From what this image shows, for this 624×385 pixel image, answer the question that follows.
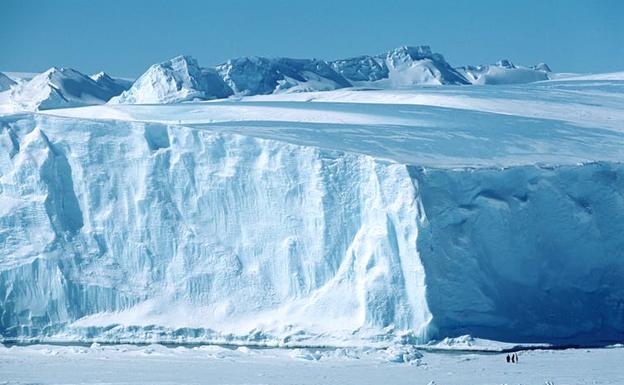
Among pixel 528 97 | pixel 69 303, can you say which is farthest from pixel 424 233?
pixel 528 97

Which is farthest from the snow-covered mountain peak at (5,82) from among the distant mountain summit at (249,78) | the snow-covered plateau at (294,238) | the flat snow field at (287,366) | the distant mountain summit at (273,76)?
the flat snow field at (287,366)

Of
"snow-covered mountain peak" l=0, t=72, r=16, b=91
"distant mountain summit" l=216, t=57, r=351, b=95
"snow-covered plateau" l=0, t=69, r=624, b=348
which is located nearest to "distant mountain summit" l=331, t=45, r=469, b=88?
"distant mountain summit" l=216, t=57, r=351, b=95

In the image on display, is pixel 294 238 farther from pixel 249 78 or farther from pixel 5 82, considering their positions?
pixel 5 82

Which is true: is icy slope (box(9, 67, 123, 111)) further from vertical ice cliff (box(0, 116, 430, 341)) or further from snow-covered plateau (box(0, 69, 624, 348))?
snow-covered plateau (box(0, 69, 624, 348))

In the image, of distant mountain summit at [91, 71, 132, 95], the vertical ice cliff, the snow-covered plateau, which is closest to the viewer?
the snow-covered plateau

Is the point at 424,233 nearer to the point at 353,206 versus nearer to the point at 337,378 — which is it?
the point at 353,206

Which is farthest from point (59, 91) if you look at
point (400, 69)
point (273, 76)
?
point (400, 69)
